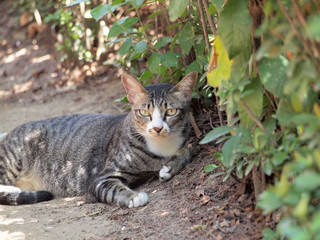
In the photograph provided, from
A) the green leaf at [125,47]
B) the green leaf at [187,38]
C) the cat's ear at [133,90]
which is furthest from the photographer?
the cat's ear at [133,90]

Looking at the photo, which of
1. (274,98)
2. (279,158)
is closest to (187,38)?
(274,98)

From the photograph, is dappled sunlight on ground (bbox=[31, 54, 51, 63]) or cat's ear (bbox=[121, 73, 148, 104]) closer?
cat's ear (bbox=[121, 73, 148, 104])

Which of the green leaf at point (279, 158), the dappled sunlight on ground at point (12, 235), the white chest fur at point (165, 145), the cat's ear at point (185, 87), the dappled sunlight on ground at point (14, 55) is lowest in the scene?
the dappled sunlight on ground at point (14, 55)

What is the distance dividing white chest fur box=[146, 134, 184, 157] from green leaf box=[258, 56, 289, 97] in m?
2.28

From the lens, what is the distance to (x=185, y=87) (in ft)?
15.2

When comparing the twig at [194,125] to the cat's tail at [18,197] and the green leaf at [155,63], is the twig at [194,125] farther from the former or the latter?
the cat's tail at [18,197]

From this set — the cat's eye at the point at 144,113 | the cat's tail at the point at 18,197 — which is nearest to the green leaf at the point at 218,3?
the cat's eye at the point at 144,113

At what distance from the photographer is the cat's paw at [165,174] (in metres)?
4.57

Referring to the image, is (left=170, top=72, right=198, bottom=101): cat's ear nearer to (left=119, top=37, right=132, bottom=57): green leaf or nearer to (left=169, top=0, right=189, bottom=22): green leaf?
(left=119, top=37, right=132, bottom=57): green leaf

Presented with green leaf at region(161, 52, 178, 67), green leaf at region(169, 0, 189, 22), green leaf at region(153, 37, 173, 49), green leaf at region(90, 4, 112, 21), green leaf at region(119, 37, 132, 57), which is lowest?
green leaf at region(161, 52, 178, 67)

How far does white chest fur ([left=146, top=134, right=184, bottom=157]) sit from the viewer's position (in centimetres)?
469

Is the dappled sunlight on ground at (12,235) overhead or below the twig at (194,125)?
overhead

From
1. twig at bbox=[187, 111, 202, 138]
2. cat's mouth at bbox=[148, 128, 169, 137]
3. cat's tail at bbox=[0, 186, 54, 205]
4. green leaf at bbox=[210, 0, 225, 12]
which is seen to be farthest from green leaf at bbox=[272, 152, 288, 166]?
cat's tail at bbox=[0, 186, 54, 205]

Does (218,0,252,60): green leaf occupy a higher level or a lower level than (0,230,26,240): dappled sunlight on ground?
higher
